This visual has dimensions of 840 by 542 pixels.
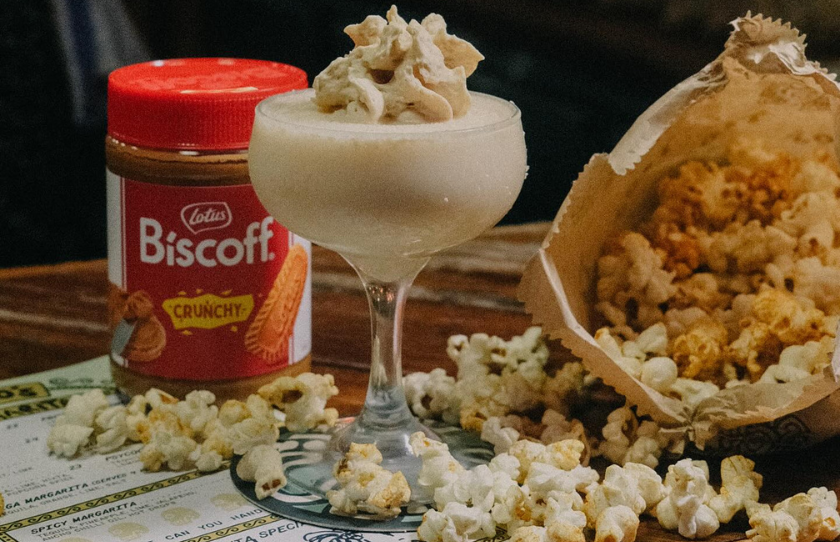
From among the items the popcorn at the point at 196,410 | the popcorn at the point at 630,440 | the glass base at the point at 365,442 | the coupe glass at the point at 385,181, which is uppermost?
the coupe glass at the point at 385,181

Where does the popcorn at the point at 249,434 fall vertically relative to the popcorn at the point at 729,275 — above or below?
below

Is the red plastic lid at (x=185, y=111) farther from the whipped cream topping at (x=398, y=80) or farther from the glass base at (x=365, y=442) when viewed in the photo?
the glass base at (x=365, y=442)

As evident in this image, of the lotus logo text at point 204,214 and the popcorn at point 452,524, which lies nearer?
the popcorn at point 452,524

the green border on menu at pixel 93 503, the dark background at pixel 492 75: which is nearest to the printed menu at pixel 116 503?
the green border on menu at pixel 93 503

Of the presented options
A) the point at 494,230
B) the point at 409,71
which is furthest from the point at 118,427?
the point at 494,230

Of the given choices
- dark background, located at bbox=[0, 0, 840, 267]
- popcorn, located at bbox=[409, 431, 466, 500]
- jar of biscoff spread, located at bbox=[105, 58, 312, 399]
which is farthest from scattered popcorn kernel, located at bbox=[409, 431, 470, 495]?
dark background, located at bbox=[0, 0, 840, 267]

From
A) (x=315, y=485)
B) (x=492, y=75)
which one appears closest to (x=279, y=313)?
(x=315, y=485)
